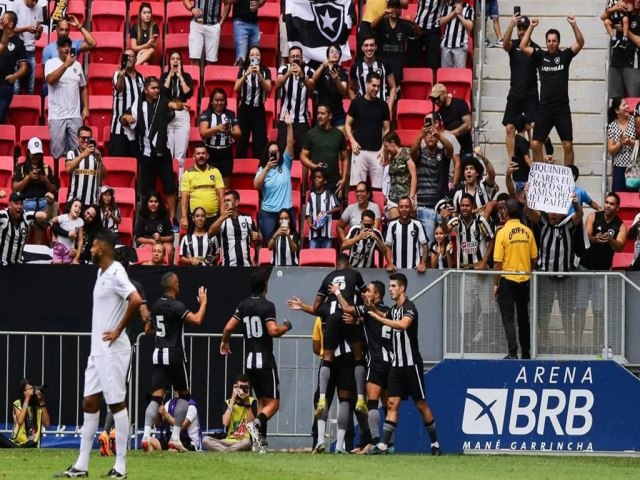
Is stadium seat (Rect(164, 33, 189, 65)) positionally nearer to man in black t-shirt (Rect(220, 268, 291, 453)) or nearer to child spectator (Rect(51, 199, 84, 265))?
child spectator (Rect(51, 199, 84, 265))

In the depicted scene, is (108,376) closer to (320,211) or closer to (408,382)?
(408,382)

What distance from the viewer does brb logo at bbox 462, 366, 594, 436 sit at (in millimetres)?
20547

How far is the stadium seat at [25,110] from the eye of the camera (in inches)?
976

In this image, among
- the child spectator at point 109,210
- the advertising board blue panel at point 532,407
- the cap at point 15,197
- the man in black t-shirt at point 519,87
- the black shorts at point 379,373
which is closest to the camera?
the black shorts at point 379,373

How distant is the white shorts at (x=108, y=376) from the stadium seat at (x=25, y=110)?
10112 mm

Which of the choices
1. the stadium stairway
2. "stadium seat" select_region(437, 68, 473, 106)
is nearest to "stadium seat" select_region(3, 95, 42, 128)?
"stadium seat" select_region(437, 68, 473, 106)

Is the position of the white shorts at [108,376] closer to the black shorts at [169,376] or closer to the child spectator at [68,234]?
the black shorts at [169,376]

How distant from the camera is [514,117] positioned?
23.9 meters

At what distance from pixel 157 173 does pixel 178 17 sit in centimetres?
318

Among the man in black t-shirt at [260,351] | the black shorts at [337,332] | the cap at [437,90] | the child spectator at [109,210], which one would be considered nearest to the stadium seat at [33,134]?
the child spectator at [109,210]

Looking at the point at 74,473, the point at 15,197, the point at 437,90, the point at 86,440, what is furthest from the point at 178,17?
the point at 74,473

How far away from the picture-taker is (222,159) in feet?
78.3

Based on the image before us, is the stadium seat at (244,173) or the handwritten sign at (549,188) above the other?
the stadium seat at (244,173)

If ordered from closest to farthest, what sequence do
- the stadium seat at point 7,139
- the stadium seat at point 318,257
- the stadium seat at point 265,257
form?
the stadium seat at point 318,257, the stadium seat at point 265,257, the stadium seat at point 7,139
